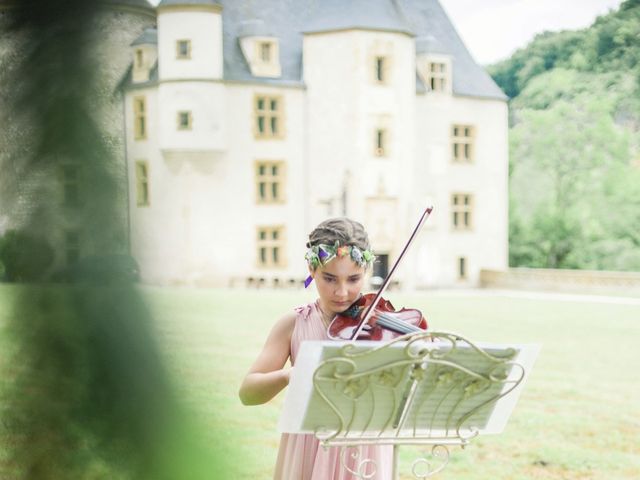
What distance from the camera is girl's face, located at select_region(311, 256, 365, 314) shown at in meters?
0.92

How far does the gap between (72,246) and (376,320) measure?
1.34 feet

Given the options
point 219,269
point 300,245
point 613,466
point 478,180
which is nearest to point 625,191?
point 478,180

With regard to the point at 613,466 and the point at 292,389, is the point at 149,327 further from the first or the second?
the point at 613,466

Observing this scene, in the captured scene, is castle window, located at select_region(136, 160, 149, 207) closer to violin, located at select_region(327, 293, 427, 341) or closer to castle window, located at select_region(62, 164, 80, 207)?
castle window, located at select_region(62, 164, 80, 207)

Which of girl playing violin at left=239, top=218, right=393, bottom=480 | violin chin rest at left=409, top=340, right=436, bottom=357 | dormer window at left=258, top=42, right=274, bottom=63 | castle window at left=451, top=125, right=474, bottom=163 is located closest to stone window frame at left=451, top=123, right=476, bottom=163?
castle window at left=451, top=125, right=474, bottom=163

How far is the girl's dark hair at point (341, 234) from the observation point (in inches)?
37.4

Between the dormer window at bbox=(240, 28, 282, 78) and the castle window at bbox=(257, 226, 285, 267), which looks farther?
the dormer window at bbox=(240, 28, 282, 78)

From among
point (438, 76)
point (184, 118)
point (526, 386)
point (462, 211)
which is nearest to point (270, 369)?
point (526, 386)

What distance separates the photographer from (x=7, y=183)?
0.48 metres

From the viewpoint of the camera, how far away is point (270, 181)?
38.8 ft

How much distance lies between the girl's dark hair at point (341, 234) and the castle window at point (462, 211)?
11.7 meters

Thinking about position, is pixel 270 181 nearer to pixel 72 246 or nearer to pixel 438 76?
pixel 438 76

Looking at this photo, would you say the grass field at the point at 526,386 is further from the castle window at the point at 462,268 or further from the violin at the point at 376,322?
the castle window at the point at 462,268

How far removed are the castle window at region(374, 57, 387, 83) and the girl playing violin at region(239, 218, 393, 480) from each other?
11364 millimetres
